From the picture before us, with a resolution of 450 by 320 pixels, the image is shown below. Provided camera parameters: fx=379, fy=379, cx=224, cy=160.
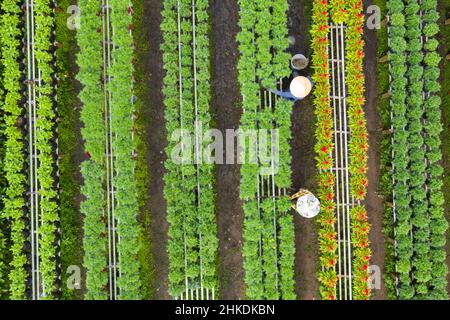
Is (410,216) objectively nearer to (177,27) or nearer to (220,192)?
(220,192)

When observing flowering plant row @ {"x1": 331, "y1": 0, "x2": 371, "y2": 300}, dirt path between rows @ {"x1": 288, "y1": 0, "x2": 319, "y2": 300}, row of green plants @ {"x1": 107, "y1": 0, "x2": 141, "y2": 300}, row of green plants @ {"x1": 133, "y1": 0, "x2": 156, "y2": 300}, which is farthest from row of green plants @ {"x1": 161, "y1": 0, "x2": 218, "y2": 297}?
flowering plant row @ {"x1": 331, "y1": 0, "x2": 371, "y2": 300}

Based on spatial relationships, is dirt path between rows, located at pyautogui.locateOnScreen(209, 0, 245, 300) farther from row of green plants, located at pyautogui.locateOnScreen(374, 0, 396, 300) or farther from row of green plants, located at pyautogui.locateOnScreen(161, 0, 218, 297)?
row of green plants, located at pyautogui.locateOnScreen(374, 0, 396, 300)

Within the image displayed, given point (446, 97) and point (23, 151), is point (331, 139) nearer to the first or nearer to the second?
point (446, 97)

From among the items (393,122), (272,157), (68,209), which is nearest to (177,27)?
(272,157)

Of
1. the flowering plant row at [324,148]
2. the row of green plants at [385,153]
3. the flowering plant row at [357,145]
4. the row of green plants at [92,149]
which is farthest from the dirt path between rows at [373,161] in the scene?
the row of green plants at [92,149]

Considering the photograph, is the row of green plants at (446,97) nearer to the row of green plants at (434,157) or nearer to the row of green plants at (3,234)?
the row of green plants at (434,157)

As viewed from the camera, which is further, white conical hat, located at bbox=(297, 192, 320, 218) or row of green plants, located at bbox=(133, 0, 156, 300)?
row of green plants, located at bbox=(133, 0, 156, 300)

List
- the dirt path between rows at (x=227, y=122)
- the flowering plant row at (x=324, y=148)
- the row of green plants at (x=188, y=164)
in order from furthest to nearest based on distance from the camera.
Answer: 1. the dirt path between rows at (x=227, y=122)
2. the flowering plant row at (x=324, y=148)
3. the row of green plants at (x=188, y=164)
